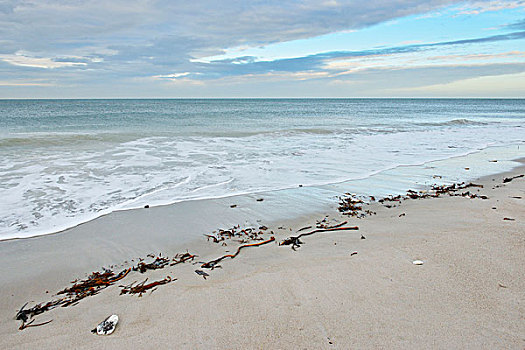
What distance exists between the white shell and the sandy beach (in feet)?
0.22

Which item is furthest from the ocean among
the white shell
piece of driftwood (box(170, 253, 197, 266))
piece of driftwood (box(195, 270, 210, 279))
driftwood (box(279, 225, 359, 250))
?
the white shell

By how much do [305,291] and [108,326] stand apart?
1.53 m

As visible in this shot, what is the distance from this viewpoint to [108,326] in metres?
2.42

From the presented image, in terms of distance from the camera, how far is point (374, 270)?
10.2 feet

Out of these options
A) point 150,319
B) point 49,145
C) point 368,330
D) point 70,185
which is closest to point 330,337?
point 368,330

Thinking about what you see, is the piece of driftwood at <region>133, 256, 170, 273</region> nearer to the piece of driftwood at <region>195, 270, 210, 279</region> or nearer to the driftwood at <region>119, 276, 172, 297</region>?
the driftwood at <region>119, 276, 172, 297</region>

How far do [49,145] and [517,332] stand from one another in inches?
618

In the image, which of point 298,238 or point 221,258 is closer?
point 221,258

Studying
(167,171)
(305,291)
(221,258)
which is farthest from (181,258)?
(167,171)

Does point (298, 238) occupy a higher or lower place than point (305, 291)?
lower

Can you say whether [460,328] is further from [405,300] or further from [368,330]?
[368,330]

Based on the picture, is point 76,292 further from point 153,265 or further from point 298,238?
point 298,238

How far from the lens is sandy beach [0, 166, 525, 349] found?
2244 millimetres

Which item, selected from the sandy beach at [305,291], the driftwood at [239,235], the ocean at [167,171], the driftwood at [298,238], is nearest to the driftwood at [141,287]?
the sandy beach at [305,291]
